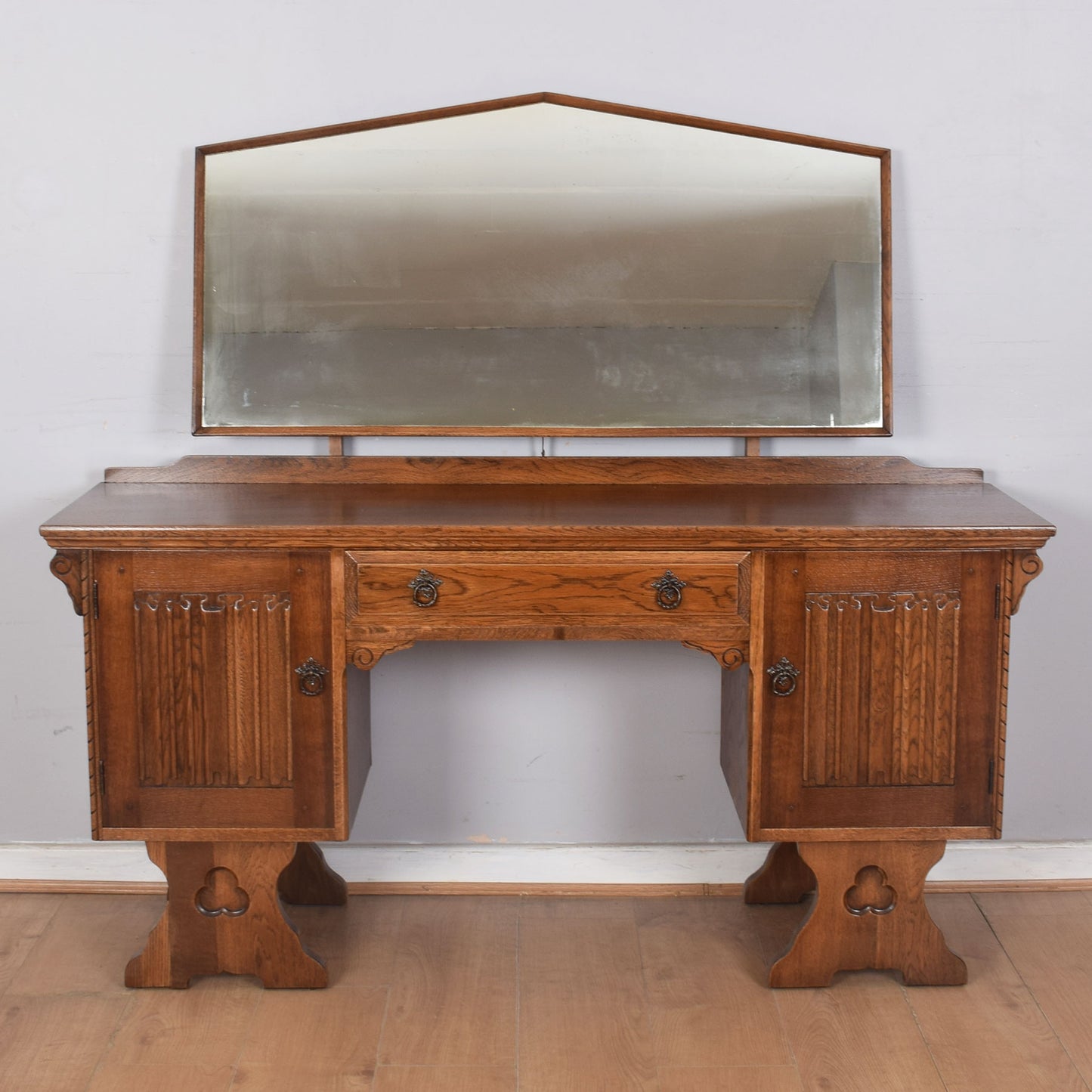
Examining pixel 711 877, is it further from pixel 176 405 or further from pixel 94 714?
pixel 176 405

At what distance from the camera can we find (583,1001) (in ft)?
8.63

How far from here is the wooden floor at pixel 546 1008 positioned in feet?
7.88

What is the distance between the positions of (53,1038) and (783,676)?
1607mm

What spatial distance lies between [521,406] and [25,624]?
1277 millimetres

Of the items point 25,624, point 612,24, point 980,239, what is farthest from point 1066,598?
point 25,624

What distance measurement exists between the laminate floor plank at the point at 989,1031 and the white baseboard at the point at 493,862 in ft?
1.11

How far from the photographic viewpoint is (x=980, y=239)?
2.79 meters

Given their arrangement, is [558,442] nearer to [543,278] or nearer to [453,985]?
[543,278]

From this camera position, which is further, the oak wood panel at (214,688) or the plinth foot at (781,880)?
the plinth foot at (781,880)

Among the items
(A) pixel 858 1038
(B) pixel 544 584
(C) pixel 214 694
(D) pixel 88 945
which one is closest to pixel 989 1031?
(A) pixel 858 1038

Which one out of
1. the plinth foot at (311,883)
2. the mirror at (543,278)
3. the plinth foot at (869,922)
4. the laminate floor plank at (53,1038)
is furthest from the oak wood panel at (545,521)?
the laminate floor plank at (53,1038)

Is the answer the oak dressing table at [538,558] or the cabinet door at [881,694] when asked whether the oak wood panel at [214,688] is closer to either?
the oak dressing table at [538,558]

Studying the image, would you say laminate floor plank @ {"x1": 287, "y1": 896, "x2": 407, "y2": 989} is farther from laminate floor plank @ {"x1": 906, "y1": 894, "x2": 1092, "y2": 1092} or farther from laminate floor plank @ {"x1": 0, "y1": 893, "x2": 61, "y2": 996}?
laminate floor plank @ {"x1": 906, "y1": 894, "x2": 1092, "y2": 1092}

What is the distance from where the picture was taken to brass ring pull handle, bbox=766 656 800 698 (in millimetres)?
2443
